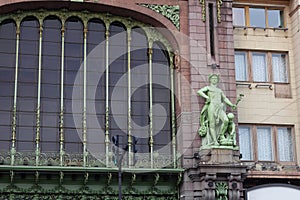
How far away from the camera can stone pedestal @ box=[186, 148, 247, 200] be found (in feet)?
86.9

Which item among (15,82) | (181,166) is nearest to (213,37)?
(181,166)

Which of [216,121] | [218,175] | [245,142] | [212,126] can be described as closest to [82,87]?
[212,126]

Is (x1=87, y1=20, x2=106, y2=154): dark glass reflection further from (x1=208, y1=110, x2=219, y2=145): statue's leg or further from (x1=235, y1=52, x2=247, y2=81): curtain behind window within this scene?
(x1=235, y1=52, x2=247, y2=81): curtain behind window

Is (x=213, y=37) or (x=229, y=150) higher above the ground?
(x=213, y=37)

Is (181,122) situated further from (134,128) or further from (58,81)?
(58,81)

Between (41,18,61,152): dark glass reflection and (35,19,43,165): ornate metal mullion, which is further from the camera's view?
(41,18,61,152): dark glass reflection

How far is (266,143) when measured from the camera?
98.9 ft

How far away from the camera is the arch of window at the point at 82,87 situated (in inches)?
1082

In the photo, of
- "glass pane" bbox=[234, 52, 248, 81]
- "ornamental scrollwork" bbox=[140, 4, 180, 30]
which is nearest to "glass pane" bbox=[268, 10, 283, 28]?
"glass pane" bbox=[234, 52, 248, 81]

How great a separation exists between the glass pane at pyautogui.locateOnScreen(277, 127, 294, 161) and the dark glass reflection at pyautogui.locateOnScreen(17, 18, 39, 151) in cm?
1157

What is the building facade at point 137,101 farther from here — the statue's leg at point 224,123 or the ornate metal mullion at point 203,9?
the statue's leg at point 224,123

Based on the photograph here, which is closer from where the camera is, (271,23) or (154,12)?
(154,12)

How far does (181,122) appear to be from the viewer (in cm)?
2823

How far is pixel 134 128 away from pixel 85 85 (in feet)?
9.55
